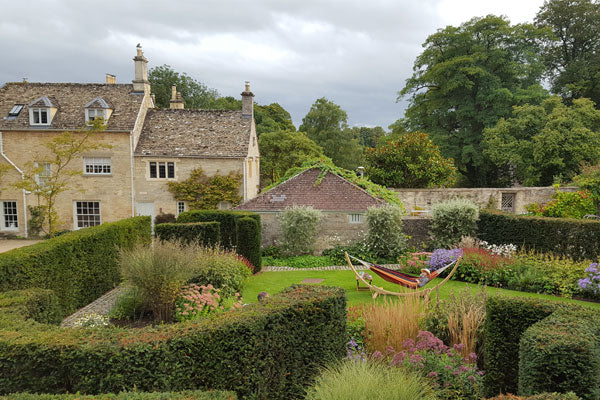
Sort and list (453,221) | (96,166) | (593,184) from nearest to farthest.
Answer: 1. (453,221)
2. (593,184)
3. (96,166)

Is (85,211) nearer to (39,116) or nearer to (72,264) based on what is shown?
(39,116)

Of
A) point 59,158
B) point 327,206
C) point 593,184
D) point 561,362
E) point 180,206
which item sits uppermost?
point 59,158

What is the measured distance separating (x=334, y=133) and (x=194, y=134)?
19.3m

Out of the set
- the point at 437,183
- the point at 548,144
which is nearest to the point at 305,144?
the point at 437,183

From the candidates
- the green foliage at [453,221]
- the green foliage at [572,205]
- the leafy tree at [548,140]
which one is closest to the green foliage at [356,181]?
the green foliage at [453,221]

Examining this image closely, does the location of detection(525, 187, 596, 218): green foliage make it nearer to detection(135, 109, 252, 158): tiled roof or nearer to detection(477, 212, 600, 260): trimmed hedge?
detection(477, 212, 600, 260): trimmed hedge

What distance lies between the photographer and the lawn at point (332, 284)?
421 inches

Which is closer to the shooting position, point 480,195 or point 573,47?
point 480,195

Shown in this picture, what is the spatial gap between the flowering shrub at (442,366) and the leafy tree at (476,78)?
2453cm

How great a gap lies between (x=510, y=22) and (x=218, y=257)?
27867 millimetres

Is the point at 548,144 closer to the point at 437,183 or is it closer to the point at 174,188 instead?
the point at 437,183

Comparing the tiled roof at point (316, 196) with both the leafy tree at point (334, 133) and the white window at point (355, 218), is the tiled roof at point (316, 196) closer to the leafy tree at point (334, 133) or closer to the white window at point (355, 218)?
the white window at point (355, 218)

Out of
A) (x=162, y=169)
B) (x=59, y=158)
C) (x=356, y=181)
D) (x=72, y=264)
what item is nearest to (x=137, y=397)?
(x=72, y=264)

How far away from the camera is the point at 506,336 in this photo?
5.71m
